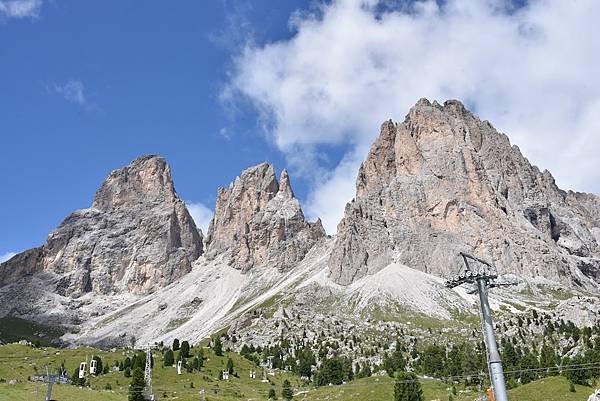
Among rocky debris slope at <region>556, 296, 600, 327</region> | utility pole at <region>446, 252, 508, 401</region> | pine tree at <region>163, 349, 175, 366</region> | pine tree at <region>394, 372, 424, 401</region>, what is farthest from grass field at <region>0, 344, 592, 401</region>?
rocky debris slope at <region>556, 296, 600, 327</region>

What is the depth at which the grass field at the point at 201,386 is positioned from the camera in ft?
229

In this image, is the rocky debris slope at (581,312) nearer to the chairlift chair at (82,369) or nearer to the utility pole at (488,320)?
the chairlift chair at (82,369)

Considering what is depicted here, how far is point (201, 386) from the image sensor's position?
10544 centimetres

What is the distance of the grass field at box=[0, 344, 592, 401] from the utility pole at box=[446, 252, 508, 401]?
136ft

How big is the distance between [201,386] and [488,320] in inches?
3332

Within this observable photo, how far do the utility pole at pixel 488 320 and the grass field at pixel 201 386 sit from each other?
4160 centimetres

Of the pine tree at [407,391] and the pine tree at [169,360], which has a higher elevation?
the pine tree at [169,360]

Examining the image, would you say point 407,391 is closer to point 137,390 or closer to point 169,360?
point 137,390

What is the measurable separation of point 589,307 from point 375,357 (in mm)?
75250

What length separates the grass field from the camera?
69938mm

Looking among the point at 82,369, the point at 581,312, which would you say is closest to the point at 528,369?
the point at 82,369

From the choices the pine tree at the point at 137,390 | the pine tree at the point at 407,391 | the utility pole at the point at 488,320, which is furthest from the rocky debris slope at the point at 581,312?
the utility pole at the point at 488,320

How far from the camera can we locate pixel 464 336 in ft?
654

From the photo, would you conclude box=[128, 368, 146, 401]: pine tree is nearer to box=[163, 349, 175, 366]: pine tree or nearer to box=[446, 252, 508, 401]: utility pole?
box=[163, 349, 175, 366]: pine tree
